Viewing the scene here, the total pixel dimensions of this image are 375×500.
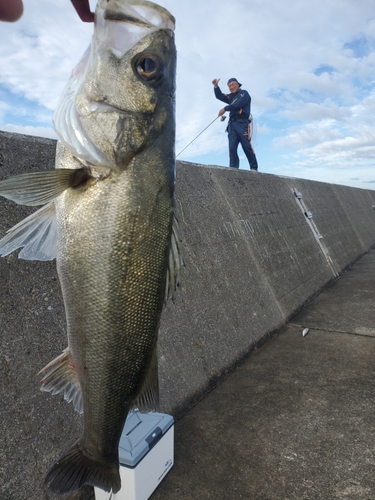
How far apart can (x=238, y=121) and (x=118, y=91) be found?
25.2 feet

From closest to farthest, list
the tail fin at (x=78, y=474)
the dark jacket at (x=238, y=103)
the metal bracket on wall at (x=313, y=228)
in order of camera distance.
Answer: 1. the tail fin at (x=78, y=474)
2. the metal bracket on wall at (x=313, y=228)
3. the dark jacket at (x=238, y=103)

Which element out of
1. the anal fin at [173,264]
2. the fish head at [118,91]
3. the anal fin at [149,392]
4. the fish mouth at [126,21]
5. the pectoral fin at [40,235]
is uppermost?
the fish mouth at [126,21]

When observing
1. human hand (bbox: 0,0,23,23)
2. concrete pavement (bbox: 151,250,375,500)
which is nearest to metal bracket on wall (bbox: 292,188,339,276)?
concrete pavement (bbox: 151,250,375,500)

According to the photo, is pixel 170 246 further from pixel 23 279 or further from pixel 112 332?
pixel 23 279

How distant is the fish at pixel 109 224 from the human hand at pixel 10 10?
0.32m

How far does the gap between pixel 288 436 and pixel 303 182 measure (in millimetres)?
7193

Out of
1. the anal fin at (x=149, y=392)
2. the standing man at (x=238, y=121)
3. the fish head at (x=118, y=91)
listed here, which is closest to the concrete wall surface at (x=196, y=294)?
the anal fin at (x=149, y=392)

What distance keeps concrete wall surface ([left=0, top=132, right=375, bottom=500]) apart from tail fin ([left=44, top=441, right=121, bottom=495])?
1.80ft

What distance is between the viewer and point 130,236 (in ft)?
5.24

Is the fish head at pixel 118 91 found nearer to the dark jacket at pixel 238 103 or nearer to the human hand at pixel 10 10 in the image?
the human hand at pixel 10 10

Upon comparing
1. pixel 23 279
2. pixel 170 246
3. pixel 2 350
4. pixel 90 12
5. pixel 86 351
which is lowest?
pixel 86 351

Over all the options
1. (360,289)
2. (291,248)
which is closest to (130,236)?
(291,248)

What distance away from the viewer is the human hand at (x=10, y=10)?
1.46 m

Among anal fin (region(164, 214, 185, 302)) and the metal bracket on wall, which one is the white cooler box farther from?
the metal bracket on wall
